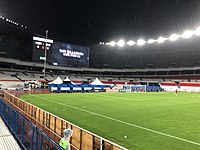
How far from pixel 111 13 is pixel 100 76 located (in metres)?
45.8

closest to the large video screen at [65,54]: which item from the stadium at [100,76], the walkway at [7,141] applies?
the stadium at [100,76]

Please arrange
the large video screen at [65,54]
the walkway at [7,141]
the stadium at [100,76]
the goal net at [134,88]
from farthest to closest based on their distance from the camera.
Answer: the goal net at [134,88] → the large video screen at [65,54] → the stadium at [100,76] → the walkway at [7,141]

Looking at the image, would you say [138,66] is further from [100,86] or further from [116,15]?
[116,15]

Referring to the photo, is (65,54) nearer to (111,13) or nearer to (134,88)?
(134,88)

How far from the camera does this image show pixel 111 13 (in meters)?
29.5

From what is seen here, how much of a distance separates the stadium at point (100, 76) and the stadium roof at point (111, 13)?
153mm

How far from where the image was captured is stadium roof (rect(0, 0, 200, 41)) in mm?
25242

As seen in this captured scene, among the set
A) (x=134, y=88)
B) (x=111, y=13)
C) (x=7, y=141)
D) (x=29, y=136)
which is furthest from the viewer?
(x=134, y=88)

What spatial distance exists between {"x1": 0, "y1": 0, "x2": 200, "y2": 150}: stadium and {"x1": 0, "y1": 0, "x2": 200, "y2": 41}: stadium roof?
15 cm

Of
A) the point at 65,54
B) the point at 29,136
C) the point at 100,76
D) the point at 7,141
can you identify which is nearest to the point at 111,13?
the point at 65,54

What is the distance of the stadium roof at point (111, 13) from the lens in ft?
82.8

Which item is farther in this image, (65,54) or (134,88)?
(65,54)

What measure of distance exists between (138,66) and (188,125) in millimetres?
62959

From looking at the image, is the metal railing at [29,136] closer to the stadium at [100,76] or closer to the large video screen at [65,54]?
the stadium at [100,76]
